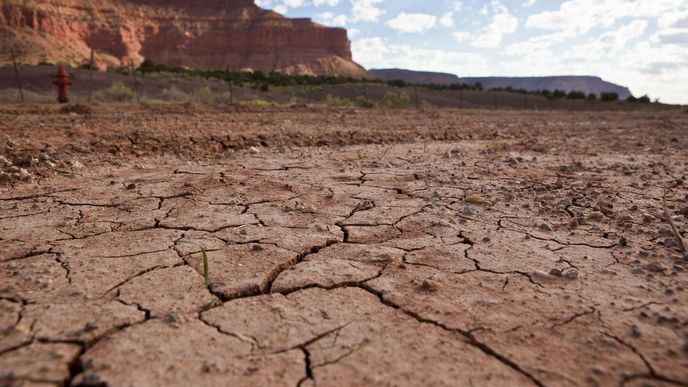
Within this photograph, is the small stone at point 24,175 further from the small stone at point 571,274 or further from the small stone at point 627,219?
the small stone at point 627,219

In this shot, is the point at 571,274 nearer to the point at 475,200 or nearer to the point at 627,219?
the point at 627,219

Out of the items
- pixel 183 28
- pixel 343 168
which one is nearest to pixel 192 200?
pixel 343 168

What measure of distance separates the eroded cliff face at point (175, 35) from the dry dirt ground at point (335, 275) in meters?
40.3

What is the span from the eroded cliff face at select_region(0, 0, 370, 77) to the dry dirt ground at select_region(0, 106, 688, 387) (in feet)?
132

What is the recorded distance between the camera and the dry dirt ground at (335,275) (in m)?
1.34

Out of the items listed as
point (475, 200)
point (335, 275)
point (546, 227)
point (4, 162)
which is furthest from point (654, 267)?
point (4, 162)

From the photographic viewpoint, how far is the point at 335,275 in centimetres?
196

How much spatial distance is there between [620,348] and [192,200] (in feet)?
8.64

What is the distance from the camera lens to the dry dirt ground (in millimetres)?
1336

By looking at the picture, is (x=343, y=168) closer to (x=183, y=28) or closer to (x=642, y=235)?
(x=642, y=235)

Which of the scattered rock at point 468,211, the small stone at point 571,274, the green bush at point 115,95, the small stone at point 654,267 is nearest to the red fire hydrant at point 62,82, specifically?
the green bush at point 115,95

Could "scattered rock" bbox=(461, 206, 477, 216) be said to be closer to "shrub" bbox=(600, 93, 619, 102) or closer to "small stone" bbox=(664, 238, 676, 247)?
"small stone" bbox=(664, 238, 676, 247)

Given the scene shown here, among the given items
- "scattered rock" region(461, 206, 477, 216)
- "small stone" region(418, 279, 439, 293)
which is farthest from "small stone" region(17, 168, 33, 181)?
"scattered rock" region(461, 206, 477, 216)

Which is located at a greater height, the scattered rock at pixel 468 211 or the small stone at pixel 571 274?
the scattered rock at pixel 468 211
